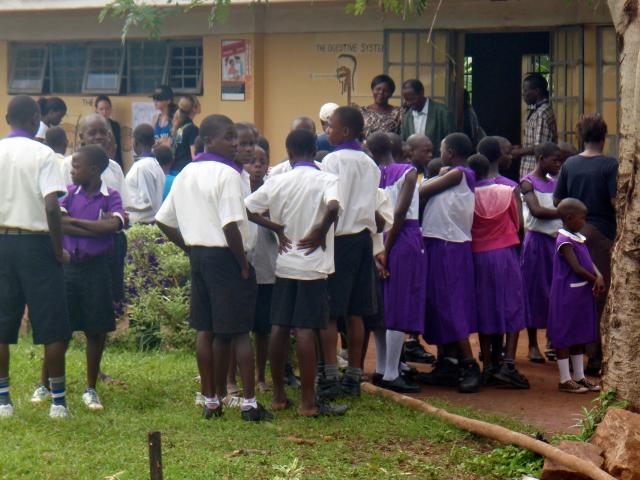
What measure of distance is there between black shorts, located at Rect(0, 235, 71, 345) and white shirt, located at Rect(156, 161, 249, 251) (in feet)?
2.76

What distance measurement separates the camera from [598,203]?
8.79 m

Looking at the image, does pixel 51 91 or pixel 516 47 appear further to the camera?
pixel 516 47

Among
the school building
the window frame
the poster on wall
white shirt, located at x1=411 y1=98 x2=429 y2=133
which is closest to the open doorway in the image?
the school building

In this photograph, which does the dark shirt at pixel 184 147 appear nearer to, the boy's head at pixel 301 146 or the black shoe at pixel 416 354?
the black shoe at pixel 416 354

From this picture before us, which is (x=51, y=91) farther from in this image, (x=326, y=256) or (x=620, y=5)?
(x=620, y=5)

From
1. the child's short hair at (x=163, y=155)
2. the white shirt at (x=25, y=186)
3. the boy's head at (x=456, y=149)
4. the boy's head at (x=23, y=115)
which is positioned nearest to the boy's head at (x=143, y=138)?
the child's short hair at (x=163, y=155)

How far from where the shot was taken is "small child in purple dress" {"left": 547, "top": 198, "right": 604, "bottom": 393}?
326 inches

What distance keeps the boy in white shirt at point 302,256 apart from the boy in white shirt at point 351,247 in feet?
1.37

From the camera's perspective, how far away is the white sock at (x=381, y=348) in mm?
8500

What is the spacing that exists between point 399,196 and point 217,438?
2.36 metres

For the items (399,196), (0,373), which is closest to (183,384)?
(0,373)

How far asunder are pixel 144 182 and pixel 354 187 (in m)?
3.10

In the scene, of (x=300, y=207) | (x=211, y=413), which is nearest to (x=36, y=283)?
(x=211, y=413)

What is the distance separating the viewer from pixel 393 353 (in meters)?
8.34
